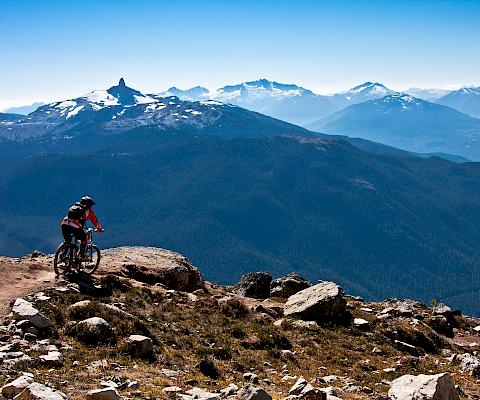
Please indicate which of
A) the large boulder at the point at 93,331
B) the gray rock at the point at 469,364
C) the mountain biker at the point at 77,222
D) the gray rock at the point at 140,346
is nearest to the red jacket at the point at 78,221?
the mountain biker at the point at 77,222

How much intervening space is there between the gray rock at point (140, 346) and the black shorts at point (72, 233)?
9.99 metres

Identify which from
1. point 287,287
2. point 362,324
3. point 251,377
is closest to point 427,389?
point 251,377

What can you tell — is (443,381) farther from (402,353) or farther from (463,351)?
(463,351)

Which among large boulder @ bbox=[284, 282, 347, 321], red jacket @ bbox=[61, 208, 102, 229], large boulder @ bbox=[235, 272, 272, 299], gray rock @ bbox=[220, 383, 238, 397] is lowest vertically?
large boulder @ bbox=[235, 272, 272, 299]

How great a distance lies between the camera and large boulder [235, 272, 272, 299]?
4372 cm

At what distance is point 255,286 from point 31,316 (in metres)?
26.4

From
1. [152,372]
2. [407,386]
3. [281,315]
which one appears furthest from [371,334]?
→ [152,372]

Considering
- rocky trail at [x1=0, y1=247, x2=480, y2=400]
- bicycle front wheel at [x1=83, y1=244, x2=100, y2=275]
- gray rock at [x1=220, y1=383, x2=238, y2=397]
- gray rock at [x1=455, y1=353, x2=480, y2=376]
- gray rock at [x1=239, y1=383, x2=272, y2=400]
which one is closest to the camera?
gray rock at [x1=239, y1=383, x2=272, y2=400]

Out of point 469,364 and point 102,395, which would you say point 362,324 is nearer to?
point 469,364

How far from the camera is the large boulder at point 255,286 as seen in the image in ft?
143

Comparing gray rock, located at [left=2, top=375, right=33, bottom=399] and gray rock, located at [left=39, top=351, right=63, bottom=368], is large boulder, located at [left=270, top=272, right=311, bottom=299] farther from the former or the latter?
gray rock, located at [left=2, top=375, right=33, bottom=399]

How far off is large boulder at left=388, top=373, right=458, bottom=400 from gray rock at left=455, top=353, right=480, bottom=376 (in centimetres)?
864

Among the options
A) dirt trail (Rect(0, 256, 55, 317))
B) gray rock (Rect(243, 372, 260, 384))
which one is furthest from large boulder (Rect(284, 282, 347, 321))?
dirt trail (Rect(0, 256, 55, 317))

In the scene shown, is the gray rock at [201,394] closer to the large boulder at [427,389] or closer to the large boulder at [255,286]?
the large boulder at [427,389]
